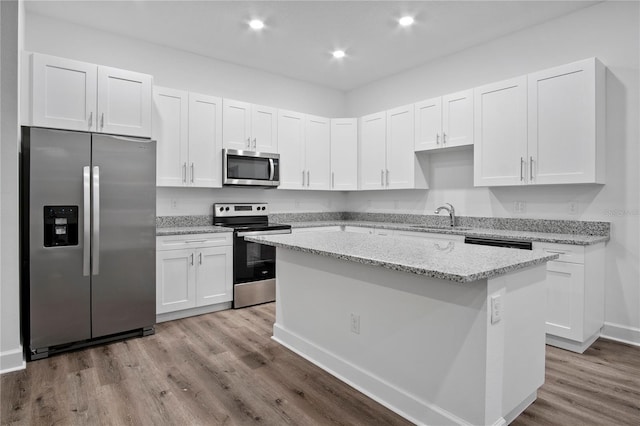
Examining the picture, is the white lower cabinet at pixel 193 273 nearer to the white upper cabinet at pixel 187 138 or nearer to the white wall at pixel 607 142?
the white upper cabinet at pixel 187 138

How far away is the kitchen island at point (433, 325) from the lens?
170 centimetres

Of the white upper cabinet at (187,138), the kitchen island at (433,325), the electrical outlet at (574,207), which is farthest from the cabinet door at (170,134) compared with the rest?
the electrical outlet at (574,207)

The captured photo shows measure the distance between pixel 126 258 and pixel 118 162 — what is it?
820 millimetres

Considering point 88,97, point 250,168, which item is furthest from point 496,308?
point 88,97

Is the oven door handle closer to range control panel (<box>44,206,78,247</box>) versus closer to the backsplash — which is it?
the backsplash

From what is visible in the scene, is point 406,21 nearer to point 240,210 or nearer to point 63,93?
point 240,210

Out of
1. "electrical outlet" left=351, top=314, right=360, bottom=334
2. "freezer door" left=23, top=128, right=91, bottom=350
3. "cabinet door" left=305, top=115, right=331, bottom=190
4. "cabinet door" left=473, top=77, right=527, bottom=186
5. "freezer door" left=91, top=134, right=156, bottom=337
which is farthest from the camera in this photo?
"cabinet door" left=305, top=115, right=331, bottom=190

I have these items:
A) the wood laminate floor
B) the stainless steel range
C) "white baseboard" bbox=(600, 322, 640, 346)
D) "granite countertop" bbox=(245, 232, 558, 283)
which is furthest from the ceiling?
the wood laminate floor

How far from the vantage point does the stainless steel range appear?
4.04 meters

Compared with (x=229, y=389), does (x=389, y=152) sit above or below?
above

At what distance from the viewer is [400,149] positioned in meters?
4.63

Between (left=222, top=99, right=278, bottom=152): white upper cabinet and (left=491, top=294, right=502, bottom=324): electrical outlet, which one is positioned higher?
(left=222, top=99, right=278, bottom=152): white upper cabinet

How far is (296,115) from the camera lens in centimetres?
491

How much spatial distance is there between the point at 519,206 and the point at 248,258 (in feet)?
9.68
